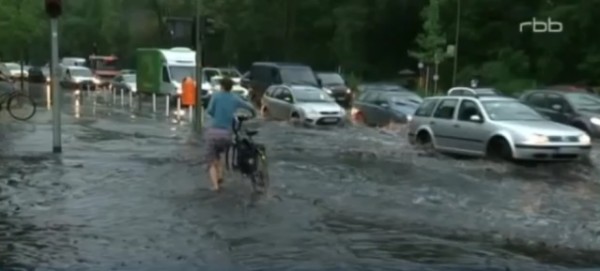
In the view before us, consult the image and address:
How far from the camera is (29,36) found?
60.9 metres

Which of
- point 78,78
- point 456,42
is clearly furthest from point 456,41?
point 78,78

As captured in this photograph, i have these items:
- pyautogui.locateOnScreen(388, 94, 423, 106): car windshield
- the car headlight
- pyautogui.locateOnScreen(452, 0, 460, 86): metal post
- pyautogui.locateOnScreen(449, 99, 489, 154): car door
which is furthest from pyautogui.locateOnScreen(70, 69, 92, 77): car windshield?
the car headlight

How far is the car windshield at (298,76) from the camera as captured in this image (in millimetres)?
49312

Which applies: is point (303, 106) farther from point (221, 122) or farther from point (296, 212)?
point (296, 212)

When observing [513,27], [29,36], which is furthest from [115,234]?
[513,27]

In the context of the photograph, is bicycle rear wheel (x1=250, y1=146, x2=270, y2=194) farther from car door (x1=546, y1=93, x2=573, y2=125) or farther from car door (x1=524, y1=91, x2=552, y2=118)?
car door (x1=524, y1=91, x2=552, y2=118)

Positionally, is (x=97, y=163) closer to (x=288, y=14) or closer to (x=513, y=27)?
(x=513, y=27)

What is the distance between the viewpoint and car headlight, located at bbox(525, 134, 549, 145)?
21.0m

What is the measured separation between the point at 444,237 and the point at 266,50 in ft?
250

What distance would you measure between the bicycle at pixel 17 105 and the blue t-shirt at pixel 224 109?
749 inches

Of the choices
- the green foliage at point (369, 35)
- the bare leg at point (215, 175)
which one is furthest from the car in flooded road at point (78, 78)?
the bare leg at point (215, 175)

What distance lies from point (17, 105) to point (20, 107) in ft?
1.14

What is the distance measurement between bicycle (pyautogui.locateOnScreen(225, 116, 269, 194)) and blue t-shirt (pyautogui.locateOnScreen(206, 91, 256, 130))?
0.46 ft

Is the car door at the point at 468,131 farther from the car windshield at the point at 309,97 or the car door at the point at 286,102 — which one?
the car door at the point at 286,102
